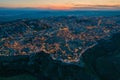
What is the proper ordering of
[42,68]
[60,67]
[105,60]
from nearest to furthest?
[60,67] → [42,68] → [105,60]

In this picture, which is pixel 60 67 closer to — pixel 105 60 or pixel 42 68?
pixel 42 68

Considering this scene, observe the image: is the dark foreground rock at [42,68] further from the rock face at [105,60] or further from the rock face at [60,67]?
the rock face at [105,60]

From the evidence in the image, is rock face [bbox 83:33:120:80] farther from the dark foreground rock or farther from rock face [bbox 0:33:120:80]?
the dark foreground rock

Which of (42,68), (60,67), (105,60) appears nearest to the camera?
(60,67)

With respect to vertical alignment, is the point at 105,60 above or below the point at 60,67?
below

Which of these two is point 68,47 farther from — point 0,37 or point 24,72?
point 0,37

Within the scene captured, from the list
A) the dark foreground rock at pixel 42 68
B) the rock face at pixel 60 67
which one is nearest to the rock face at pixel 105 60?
the rock face at pixel 60 67

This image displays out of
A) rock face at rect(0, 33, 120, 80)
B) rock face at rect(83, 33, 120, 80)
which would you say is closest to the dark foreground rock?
rock face at rect(0, 33, 120, 80)

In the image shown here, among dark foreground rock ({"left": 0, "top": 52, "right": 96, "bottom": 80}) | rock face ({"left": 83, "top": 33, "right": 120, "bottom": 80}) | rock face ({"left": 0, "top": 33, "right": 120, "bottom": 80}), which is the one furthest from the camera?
rock face ({"left": 83, "top": 33, "right": 120, "bottom": 80})

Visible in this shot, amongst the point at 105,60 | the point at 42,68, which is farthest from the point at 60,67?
the point at 105,60
